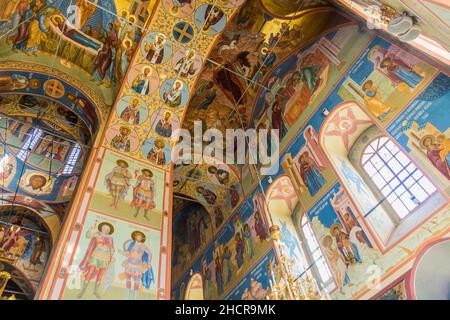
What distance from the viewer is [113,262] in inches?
298

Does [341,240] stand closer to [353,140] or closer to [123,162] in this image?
[353,140]

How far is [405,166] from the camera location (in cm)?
738

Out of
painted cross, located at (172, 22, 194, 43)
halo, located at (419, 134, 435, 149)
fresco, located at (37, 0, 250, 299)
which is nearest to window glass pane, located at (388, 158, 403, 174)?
halo, located at (419, 134, 435, 149)

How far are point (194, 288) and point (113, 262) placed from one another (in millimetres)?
7126

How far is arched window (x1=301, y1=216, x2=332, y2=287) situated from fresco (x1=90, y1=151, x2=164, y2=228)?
13.6 feet

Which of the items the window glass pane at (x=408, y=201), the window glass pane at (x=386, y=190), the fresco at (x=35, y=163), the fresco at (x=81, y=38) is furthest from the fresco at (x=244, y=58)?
the fresco at (x=35, y=163)

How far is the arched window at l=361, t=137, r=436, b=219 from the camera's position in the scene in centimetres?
696

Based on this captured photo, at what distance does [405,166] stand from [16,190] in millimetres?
13813

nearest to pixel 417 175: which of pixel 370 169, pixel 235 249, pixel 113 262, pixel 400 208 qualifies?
pixel 400 208

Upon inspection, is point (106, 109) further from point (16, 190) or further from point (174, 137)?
point (16, 190)

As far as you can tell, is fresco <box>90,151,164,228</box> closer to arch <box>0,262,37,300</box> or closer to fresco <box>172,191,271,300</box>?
fresco <box>172,191,271,300</box>
